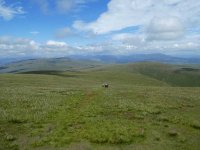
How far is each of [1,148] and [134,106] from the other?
724 inches

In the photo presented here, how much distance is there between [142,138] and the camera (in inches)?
767

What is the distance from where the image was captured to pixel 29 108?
98.5 ft

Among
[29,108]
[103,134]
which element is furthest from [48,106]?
[103,134]

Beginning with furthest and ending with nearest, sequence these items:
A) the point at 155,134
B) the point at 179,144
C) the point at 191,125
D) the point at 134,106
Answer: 1. the point at 134,106
2. the point at 191,125
3. the point at 155,134
4. the point at 179,144

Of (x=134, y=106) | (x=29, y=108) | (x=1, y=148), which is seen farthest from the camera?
(x=134, y=106)

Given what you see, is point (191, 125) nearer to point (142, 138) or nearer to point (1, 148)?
point (142, 138)

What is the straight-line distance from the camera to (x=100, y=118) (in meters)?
25.1

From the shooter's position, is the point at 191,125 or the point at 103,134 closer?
the point at 103,134

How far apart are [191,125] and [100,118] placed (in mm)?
8243

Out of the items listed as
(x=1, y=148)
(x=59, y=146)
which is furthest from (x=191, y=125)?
(x=1, y=148)

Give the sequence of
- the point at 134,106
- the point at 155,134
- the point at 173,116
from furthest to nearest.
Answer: the point at 134,106 → the point at 173,116 → the point at 155,134

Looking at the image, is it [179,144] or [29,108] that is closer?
[179,144]

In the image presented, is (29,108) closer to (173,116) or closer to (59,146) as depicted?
(59,146)

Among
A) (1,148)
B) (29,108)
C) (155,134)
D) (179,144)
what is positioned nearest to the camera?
(1,148)
